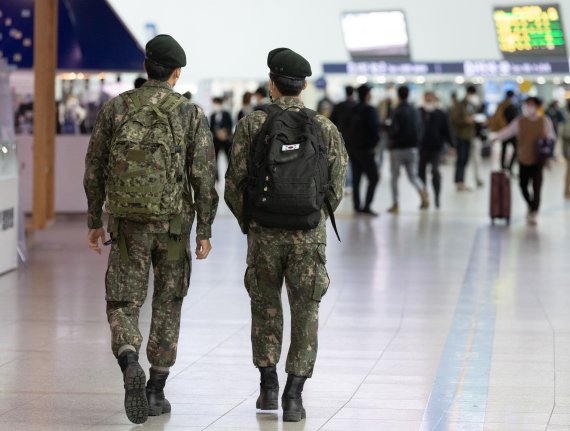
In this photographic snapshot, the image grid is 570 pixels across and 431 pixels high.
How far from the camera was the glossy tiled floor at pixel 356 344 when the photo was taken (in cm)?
592

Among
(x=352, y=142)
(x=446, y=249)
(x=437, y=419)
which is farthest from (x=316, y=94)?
(x=437, y=419)

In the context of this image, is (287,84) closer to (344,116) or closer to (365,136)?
(365,136)

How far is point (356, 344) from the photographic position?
792cm

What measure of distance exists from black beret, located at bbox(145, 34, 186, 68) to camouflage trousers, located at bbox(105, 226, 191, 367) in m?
0.77

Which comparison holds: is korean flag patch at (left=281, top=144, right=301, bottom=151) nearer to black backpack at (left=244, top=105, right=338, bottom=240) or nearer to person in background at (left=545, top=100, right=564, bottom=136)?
black backpack at (left=244, top=105, right=338, bottom=240)

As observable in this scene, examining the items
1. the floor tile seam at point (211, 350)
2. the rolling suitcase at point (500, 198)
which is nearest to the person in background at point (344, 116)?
the rolling suitcase at point (500, 198)

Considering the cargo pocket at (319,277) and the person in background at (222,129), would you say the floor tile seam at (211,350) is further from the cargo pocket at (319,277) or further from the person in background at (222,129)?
the person in background at (222,129)

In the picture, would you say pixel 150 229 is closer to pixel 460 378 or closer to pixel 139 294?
pixel 139 294

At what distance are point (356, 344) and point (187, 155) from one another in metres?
2.52

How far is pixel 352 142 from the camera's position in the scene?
679 inches

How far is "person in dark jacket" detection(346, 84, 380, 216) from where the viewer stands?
55.7 feet

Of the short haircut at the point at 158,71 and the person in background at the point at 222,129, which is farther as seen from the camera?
the person in background at the point at 222,129

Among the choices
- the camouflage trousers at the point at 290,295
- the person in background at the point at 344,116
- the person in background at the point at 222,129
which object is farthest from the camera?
the person in background at the point at 222,129

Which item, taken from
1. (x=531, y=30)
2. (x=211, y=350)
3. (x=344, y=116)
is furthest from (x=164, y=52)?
(x=531, y=30)
